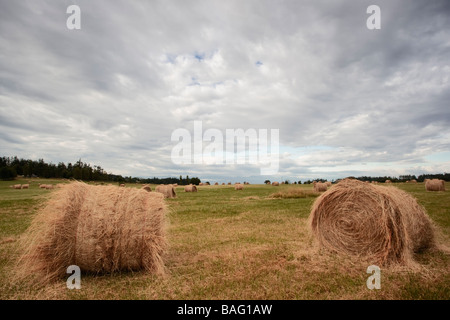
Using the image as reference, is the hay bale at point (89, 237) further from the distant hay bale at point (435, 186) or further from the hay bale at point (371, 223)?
the distant hay bale at point (435, 186)

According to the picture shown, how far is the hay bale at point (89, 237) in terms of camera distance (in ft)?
19.0

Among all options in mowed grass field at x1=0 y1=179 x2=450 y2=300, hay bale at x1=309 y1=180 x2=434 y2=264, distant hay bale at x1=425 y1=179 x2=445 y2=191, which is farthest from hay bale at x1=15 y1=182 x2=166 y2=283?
distant hay bale at x1=425 y1=179 x2=445 y2=191

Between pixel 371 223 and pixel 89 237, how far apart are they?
7437 mm

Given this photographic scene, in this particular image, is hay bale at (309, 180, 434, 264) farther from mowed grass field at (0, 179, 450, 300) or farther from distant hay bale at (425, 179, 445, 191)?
distant hay bale at (425, 179, 445, 191)

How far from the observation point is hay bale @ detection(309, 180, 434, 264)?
6961 mm

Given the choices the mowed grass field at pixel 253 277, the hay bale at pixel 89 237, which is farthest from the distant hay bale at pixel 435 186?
the hay bale at pixel 89 237

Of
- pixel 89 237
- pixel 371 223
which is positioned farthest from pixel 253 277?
pixel 371 223

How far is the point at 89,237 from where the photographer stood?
19.0 ft

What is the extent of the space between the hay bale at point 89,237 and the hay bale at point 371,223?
5.37 m

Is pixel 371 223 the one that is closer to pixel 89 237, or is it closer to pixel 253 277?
pixel 253 277

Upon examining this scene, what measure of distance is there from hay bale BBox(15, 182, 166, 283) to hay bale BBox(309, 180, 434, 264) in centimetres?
537
